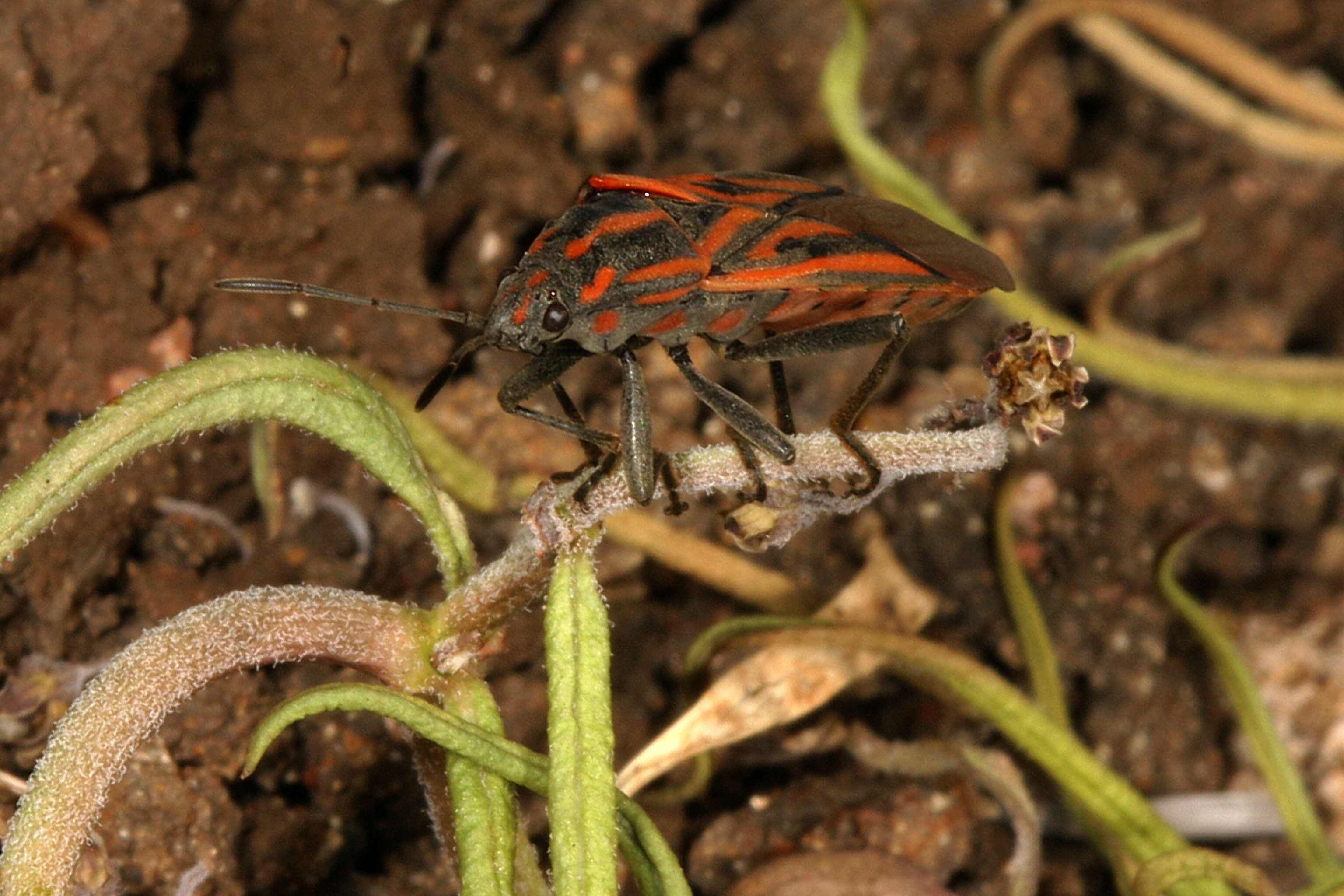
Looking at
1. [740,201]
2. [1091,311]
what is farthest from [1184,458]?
[740,201]

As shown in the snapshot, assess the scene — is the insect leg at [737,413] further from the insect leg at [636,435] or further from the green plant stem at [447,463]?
the green plant stem at [447,463]

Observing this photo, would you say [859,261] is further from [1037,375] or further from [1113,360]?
[1113,360]

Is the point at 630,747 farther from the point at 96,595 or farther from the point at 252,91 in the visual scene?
the point at 252,91

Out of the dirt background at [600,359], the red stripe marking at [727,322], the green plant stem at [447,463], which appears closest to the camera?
the red stripe marking at [727,322]

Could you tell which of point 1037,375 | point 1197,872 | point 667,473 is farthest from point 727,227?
point 1197,872

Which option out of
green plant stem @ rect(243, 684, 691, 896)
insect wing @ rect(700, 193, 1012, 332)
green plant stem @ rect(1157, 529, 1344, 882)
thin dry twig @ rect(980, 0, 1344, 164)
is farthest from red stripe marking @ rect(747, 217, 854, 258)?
thin dry twig @ rect(980, 0, 1344, 164)

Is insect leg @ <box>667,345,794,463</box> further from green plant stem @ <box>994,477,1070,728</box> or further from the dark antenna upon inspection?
green plant stem @ <box>994,477,1070,728</box>

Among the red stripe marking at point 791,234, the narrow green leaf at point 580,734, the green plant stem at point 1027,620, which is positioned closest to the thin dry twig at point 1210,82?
the green plant stem at point 1027,620
